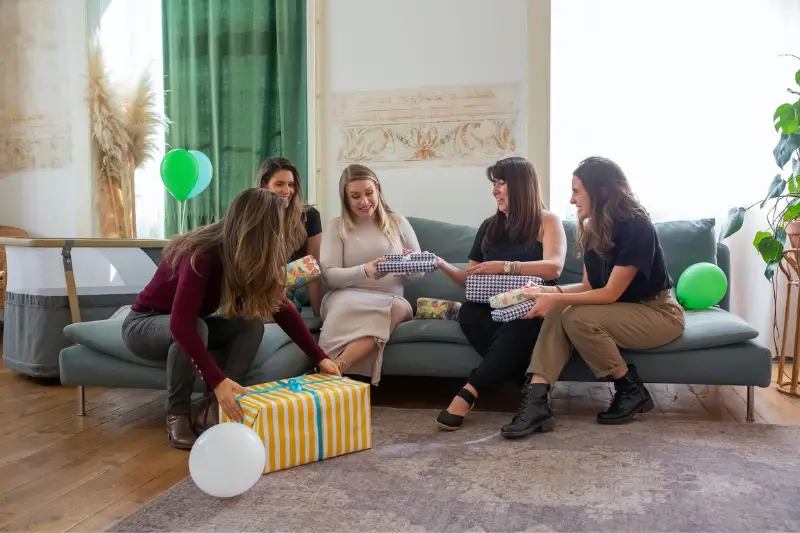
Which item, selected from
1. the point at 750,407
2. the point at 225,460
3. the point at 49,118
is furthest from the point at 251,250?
the point at 49,118

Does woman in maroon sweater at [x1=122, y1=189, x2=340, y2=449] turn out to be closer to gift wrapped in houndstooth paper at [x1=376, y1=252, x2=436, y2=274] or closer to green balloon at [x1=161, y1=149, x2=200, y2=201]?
gift wrapped in houndstooth paper at [x1=376, y1=252, x2=436, y2=274]

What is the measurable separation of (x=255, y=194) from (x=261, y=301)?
308 mm

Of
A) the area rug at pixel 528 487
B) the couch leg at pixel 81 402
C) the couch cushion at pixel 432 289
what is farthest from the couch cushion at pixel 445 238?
the couch leg at pixel 81 402

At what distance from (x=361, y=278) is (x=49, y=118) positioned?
116 inches

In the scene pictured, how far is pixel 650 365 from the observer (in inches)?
96.6

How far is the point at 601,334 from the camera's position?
2.36 meters

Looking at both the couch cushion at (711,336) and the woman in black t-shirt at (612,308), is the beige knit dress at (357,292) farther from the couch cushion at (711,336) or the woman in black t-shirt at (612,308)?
the couch cushion at (711,336)

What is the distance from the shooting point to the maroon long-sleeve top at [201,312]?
1937mm

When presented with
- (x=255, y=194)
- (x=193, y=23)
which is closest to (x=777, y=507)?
(x=255, y=194)

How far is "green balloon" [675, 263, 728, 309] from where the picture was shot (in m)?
2.81

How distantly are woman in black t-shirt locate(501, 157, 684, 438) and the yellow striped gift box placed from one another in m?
0.59

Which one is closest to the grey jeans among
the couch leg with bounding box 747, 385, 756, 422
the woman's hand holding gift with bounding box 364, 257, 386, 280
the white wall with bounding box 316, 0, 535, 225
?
the woman's hand holding gift with bounding box 364, 257, 386, 280

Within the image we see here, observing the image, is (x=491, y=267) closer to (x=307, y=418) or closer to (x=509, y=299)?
(x=509, y=299)

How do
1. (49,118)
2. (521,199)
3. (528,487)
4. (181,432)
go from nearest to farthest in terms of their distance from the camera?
(528,487), (181,432), (521,199), (49,118)
